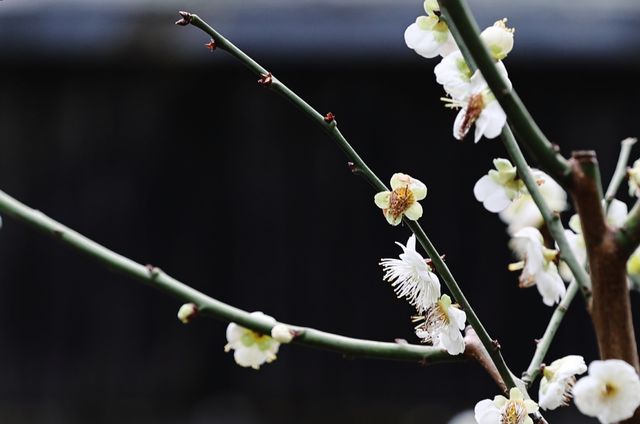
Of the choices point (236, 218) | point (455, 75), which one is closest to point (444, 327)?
point (455, 75)

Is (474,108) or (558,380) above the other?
(474,108)

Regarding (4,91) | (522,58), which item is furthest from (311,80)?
(4,91)

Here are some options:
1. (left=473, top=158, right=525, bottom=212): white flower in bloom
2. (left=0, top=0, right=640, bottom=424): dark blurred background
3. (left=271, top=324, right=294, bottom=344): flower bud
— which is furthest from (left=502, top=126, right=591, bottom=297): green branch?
(left=0, top=0, right=640, bottom=424): dark blurred background

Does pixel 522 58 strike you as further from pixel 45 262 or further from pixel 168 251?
pixel 45 262

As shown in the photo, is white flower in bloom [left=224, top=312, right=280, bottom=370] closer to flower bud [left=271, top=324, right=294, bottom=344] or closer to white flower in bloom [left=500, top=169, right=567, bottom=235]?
flower bud [left=271, top=324, right=294, bottom=344]

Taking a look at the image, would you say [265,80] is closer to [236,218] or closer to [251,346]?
[251,346]

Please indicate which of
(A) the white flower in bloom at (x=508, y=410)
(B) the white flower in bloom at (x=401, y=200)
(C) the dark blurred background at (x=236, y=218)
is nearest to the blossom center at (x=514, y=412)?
(A) the white flower in bloom at (x=508, y=410)

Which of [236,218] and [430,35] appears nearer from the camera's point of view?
[430,35]
